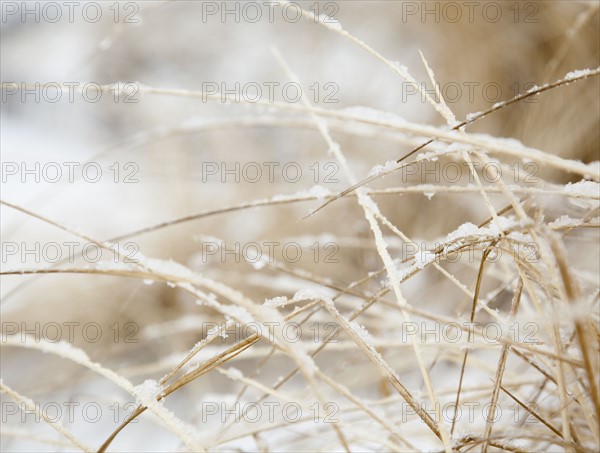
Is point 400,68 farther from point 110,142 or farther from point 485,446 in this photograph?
point 110,142

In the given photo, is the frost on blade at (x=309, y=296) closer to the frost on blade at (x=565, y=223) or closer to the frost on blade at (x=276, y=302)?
the frost on blade at (x=276, y=302)

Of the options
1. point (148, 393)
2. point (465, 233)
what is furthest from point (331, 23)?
point (148, 393)

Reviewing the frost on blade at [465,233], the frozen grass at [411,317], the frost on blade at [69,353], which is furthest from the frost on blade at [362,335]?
the frost on blade at [69,353]

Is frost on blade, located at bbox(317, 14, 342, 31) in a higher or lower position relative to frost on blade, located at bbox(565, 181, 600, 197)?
higher

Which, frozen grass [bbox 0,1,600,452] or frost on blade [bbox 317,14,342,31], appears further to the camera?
frost on blade [bbox 317,14,342,31]

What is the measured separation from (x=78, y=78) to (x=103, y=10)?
0.41 metres

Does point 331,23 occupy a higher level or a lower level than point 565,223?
higher

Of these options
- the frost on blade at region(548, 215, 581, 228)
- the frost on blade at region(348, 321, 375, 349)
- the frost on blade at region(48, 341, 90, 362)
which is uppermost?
the frost on blade at region(548, 215, 581, 228)

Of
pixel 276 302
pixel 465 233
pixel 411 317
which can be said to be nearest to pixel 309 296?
pixel 276 302

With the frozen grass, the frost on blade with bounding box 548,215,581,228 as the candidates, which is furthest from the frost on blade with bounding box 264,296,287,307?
the frost on blade with bounding box 548,215,581,228

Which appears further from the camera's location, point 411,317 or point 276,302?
point 411,317

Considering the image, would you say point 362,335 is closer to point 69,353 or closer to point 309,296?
point 309,296

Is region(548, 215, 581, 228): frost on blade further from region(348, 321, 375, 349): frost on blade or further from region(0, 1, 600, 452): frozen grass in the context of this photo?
region(348, 321, 375, 349): frost on blade

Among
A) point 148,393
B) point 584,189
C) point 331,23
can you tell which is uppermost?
point 331,23
